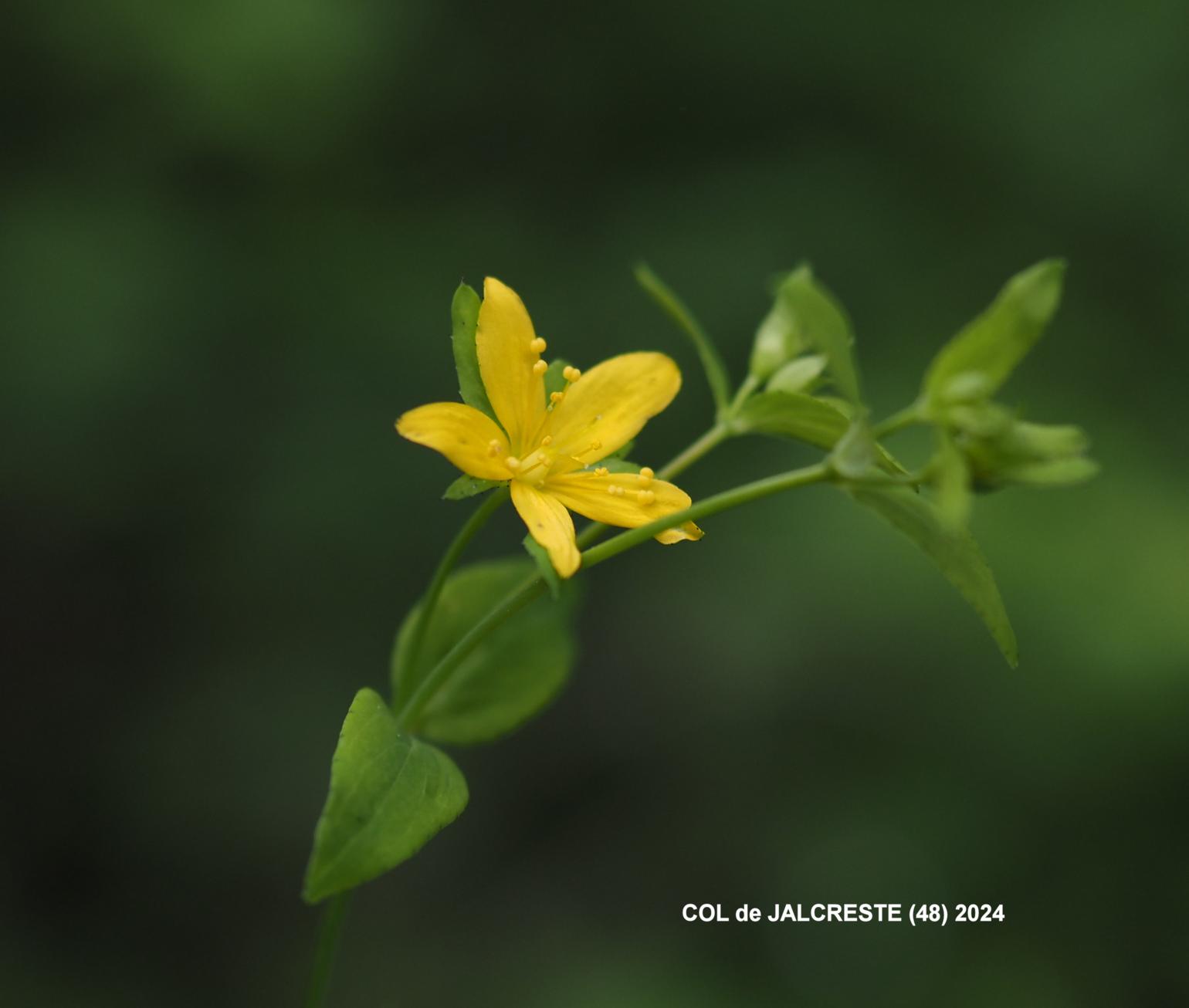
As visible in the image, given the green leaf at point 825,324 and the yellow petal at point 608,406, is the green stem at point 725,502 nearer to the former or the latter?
the green leaf at point 825,324

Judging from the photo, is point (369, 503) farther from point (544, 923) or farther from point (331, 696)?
point (544, 923)

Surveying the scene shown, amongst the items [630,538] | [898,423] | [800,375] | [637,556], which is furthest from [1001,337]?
[637,556]

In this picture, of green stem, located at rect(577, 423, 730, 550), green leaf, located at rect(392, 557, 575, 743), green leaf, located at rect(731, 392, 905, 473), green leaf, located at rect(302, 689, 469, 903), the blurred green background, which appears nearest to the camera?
green leaf, located at rect(302, 689, 469, 903)

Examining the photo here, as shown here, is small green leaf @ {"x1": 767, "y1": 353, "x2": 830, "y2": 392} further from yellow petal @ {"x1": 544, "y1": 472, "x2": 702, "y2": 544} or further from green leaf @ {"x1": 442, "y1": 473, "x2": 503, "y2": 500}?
green leaf @ {"x1": 442, "y1": 473, "x2": 503, "y2": 500}

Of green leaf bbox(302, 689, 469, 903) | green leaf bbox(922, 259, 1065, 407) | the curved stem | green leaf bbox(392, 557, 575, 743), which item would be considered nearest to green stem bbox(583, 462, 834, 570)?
the curved stem

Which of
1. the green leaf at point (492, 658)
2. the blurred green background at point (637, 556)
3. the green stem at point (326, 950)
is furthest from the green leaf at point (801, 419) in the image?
the blurred green background at point (637, 556)

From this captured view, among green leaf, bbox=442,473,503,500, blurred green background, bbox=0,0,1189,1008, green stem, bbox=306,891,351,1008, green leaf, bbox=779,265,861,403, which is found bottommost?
green stem, bbox=306,891,351,1008

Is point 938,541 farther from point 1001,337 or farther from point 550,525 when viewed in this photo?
point 550,525
